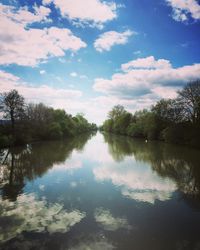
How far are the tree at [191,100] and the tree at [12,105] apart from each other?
92.5ft

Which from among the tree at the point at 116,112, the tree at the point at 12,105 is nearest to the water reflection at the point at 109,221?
the tree at the point at 12,105

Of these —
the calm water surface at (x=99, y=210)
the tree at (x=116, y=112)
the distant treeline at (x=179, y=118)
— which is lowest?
the calm water surface at (x=99, y=210)

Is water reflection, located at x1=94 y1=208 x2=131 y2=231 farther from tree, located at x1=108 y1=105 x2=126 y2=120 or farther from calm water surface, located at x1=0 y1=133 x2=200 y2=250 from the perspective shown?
tree, located at x1=108 y1=105 x2=126 y2=120

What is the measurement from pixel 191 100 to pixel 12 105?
3049 cm

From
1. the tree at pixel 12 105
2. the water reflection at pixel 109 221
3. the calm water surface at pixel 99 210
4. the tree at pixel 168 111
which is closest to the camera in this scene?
the calm water surface at pixel 99 210

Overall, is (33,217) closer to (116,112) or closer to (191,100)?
(191,100)

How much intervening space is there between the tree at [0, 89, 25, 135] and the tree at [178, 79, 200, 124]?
2821 centimetres

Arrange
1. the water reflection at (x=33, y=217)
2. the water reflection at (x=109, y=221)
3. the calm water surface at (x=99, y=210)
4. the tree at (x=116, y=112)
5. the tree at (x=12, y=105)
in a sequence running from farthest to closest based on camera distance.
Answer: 1. the tree at (x=116, y=112)
2. the tree at (x=12, y=105)
3. the water reflection at (x=109, y=221)
4. the water reflection at (x=33, y=217)
5. the calm water surface at (x=99, y=210)

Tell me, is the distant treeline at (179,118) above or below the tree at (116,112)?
below

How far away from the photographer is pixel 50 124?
53.1 m

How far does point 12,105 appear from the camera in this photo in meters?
36.9

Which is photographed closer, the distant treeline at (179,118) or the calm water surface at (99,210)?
the calm water surface at (99,210)

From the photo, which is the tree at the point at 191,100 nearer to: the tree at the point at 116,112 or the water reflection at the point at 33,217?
the water reflection at the point at 33,217

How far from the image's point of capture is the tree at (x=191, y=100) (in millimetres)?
38969
